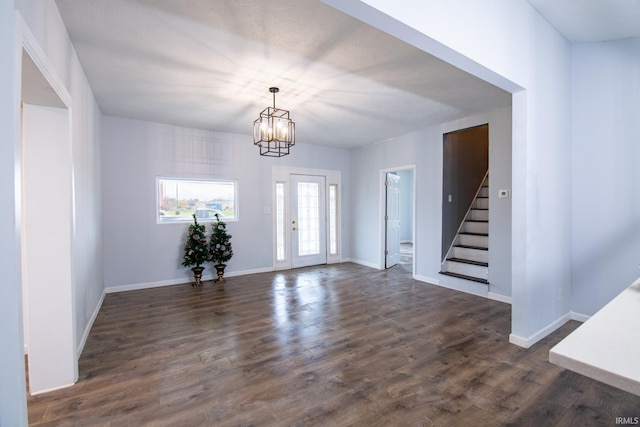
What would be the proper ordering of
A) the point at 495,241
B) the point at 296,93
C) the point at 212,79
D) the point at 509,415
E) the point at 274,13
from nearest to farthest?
the point at 509,415
the point at 274,13
the point at 212,79
the point at 296,93
the point at 495,241

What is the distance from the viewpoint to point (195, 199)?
527 centimetres

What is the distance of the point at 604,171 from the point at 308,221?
4.72 meters

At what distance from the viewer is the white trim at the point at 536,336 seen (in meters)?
Answer: 2.75

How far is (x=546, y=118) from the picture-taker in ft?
9.41

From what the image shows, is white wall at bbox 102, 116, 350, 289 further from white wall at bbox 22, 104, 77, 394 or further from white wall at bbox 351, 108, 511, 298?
white wall at bbox 22, 104, 77, 394

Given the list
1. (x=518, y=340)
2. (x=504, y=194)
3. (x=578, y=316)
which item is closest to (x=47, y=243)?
(x=518, y=340)

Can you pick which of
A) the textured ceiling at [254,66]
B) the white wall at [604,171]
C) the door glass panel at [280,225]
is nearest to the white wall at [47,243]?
the textured ceiling at [254,66]

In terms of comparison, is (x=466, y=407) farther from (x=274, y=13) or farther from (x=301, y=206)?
(x=301, y=206)

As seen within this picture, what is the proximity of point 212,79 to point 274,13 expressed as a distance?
4.30ft

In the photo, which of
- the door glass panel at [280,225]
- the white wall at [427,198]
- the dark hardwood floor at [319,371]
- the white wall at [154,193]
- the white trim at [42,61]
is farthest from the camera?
the door glass panel at [280,225]

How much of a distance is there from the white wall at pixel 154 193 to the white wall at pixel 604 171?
4.68 metres

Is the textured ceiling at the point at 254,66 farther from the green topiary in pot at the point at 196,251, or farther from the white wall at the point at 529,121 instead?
the green topiary in pot at the point at 196,251

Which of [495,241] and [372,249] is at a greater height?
[495,241]

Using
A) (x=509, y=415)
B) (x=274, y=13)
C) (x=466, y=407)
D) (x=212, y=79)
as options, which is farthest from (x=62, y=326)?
(x=509, y=415)
